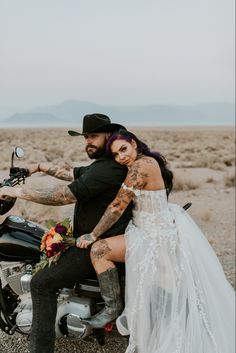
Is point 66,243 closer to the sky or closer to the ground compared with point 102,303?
closer to the sky

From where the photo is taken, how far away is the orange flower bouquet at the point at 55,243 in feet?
12.3

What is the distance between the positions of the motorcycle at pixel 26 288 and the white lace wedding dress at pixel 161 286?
338 millimetres

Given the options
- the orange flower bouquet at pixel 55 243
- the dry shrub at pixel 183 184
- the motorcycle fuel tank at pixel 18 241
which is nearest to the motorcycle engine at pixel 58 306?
the motorcycle fuel tank at pixel 18 241

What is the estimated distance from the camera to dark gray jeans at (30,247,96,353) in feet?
12.2

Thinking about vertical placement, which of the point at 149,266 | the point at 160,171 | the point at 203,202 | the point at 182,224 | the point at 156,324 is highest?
the point at 160,171

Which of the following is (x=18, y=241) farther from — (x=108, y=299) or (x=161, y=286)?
(x=161, y=286)

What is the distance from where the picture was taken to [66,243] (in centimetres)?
384

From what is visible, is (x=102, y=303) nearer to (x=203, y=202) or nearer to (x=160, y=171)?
(x=160, y=171)

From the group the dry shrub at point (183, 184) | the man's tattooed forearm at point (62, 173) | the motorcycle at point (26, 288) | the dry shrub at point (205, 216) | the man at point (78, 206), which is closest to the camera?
the man at point (78, 206)

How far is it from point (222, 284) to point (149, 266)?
0.76 meters

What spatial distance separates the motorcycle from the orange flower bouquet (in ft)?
0.60

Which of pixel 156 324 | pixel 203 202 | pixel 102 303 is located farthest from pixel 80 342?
pixel 203 202

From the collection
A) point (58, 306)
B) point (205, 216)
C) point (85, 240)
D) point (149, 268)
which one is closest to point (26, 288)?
point (58, 306)

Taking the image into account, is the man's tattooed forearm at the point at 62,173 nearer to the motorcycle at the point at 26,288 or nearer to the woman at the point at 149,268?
the motorcycle at the point at 26,288
